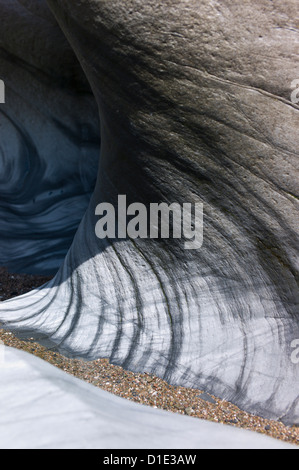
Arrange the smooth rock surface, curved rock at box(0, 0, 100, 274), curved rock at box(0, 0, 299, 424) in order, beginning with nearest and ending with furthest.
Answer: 1. the smooth rock surface
2. curved rock at box(0, 0, 299, 424)
3. curved rock at box(0, 0, 100, 274)

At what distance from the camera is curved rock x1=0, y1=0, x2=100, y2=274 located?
2379 millimetres

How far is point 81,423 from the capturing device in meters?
0.88

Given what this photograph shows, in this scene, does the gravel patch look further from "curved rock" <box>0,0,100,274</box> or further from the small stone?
"curved rock" <box>0,0,100,274</box>

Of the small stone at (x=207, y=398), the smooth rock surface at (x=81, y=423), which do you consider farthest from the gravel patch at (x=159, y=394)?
the smooth rock surface at (x=81, y=423)

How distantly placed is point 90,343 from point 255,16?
44.9 inches

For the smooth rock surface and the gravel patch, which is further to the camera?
the gravel patch

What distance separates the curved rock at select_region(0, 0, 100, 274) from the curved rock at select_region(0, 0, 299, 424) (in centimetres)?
95

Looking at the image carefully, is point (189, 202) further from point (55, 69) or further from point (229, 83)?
point (55, 69)

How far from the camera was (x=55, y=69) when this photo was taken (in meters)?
2.40

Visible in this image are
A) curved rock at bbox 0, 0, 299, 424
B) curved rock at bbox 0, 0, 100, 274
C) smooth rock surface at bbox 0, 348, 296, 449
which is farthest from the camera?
curved rock at bbox 0, 0, 100, 274

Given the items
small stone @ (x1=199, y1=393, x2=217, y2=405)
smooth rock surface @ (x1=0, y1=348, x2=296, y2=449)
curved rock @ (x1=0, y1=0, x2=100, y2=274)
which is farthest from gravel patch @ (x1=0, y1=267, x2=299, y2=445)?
curved rock @ (x1=0, y1=0, x2=100, y2=274)

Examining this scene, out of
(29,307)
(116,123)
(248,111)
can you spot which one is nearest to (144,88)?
(116,123)

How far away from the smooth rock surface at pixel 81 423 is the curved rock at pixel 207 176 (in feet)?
1.09

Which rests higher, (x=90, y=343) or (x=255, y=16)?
(x=255, y=16)
